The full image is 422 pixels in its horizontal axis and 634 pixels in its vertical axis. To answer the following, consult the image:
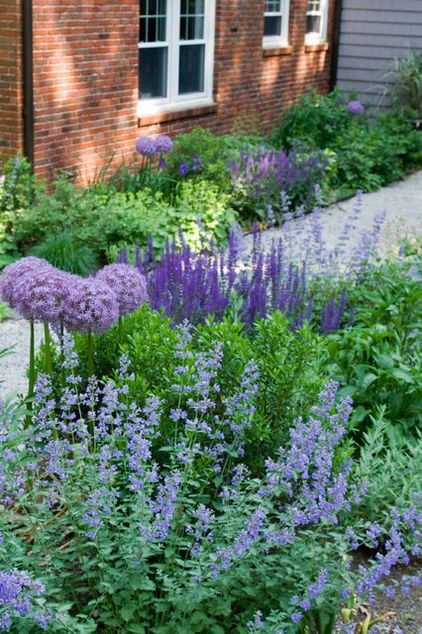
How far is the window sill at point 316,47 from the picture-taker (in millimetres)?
15029

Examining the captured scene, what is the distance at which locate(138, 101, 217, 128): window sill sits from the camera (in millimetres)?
10688

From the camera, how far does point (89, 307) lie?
376 centimetres

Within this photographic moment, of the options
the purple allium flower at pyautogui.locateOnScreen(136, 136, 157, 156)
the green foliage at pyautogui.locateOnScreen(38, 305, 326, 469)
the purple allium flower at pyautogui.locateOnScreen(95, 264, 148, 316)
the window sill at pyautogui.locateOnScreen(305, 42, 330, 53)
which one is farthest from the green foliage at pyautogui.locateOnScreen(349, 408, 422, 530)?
the window sill at pyautogui.locateOnScreen(305, 42, 330, 53)

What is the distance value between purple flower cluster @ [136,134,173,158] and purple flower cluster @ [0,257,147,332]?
601cm

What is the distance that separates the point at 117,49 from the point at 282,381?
693cm

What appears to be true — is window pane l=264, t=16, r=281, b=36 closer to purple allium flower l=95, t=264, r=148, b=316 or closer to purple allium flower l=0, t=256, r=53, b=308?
purple allium flower l=95, t=264, r=148, b=316

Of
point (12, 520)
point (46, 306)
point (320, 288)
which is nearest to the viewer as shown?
point (12, 520)

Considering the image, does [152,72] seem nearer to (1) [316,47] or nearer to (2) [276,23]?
(2) [276,23]

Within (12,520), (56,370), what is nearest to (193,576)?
(12,520)

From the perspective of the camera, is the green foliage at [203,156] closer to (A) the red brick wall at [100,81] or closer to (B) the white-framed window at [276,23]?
(A) the red brick wall at [100,81]

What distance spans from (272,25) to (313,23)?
180 centimetres

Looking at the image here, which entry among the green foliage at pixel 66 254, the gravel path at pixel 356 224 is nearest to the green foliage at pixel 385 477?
the gravel path at pixel 356 224

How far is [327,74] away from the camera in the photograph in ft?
52.1

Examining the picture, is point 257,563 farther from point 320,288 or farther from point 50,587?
point 320,288
